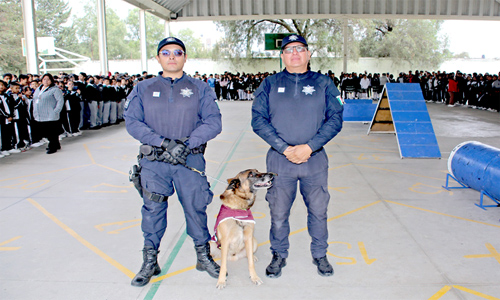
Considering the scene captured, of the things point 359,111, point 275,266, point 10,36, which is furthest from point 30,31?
point 10,36

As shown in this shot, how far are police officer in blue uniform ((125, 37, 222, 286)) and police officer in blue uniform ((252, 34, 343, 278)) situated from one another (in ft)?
1.81

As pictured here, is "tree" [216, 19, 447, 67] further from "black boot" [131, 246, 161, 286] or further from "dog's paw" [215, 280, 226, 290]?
"dog's paw" [215, 280, 226, 290]

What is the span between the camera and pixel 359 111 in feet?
A: 52.0

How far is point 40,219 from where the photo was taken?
5469mm

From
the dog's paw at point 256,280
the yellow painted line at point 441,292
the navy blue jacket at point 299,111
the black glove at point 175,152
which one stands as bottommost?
the yellow painted line at point 441,292

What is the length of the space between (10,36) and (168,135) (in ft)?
134

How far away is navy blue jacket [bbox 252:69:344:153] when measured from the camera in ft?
12.3

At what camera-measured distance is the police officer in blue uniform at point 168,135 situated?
3.72 metres

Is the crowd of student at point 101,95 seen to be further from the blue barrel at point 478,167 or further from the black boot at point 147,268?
the blue barrel at point 478,167

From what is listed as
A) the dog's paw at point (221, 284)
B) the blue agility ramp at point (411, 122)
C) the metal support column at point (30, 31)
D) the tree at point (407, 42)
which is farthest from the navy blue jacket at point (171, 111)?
the tree at point (407, 42)

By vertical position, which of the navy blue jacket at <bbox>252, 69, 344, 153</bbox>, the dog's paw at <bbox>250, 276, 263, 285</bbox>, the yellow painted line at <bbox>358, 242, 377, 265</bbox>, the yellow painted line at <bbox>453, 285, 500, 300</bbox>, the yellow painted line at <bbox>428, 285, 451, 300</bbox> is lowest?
the yellow painted line at <bbox>453, 285, 500, 300</bbox>

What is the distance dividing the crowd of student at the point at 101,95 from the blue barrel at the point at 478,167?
8.99 metres

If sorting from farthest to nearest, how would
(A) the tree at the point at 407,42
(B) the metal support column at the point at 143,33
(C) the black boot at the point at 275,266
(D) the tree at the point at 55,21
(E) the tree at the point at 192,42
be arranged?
1. (E) the tree at the point at 192,42
2. (D) the tree at the point at 55,21
3. (A) the tree at the point at 407,42
4. (B) the metal support column at the point at 143,33
5. (C) the black boot at the point at 275,266

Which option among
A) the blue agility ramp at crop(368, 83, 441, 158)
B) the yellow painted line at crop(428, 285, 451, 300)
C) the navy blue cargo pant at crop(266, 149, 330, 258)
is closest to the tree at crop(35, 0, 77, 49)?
the blue agility ramp at crop(368, 83, 441, 158)
